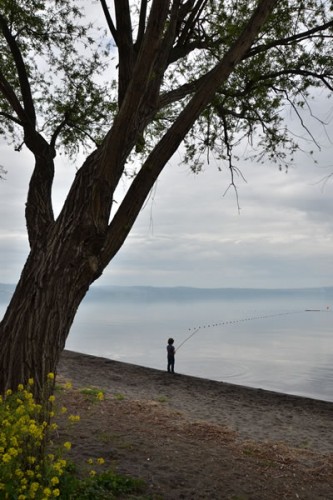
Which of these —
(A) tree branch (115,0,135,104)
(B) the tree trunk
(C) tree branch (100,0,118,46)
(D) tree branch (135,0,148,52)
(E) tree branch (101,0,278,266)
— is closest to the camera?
(B) the tree trunk

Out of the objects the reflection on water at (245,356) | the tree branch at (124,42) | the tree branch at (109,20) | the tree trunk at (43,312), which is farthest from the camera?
the reflection on water at (245,356)

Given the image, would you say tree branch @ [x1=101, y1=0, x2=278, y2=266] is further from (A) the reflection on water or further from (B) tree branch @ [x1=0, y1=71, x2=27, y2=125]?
(A) the reflection on water

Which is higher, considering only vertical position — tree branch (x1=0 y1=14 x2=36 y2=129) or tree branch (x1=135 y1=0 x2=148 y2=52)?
tree branch (x1=135 y1=0 x2=148 y2=52)

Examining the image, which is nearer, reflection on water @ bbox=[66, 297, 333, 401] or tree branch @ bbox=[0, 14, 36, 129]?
tree branch @ bbox=[0, 14, 36, 129]

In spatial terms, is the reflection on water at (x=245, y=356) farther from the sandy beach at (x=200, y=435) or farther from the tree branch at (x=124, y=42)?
the tree branch at (x=124, y=42)

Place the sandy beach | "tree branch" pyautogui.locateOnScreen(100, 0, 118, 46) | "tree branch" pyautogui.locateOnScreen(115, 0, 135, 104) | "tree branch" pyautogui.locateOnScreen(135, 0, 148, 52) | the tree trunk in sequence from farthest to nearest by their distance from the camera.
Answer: "tree branch" pyautogui.locateOnScreen(135, 0, 148, 52) → "tree branch" pyautogui.locateOnScreen(100, 0, 118, 46) → "tree branch" pyautogui.locateOnScreen(115, 0, 135, 104) → the sandy beach → the tree trunk

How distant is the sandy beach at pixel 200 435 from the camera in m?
6.61

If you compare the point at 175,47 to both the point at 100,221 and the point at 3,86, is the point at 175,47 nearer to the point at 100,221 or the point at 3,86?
the point at 3,86

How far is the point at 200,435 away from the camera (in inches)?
383

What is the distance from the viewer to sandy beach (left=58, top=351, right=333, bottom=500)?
6.61 metres

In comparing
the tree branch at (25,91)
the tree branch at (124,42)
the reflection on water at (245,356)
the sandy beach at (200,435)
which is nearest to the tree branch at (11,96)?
the tree branch at (25,91)

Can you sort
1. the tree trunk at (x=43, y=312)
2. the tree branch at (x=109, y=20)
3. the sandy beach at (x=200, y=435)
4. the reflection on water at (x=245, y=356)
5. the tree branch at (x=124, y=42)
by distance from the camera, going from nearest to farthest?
the tree trunk at (x=43, y=312)
the sandy beach at (x=200, y=435)
the tree branch at (x=124, y=42)
the tree branch at (x=109, y=20)
the reflection on water at (x=245, y=356)

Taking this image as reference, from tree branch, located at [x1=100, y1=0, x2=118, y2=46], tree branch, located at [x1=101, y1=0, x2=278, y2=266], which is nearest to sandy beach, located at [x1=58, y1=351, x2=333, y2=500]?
tree branch, located at [x1=101, y1=0, x2=278, y2=266]

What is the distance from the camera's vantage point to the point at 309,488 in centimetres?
701
